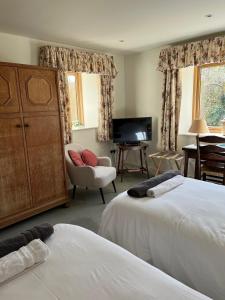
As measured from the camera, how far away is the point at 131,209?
72.4 inches

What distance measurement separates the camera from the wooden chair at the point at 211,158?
2912 millimetres

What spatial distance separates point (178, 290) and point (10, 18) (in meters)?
2.91

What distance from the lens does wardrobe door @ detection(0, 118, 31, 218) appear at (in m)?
2.57

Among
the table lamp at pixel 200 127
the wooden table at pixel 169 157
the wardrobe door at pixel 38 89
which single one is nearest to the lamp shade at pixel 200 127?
the table lamp at pixel 200 127

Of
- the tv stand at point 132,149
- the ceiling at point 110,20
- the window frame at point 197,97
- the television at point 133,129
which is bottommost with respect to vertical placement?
the tv stand at point 132,149

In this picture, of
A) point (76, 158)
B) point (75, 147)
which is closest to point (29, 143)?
point (76, 158)

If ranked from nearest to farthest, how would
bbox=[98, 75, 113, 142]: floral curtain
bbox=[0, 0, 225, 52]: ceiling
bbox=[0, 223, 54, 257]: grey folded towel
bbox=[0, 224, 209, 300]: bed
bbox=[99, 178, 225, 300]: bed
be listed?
bbox=[0, 224, 209, 300]: bed → bbox=[0, 223, 54, 257]: grey folded towel → bbox=[99, 178, 225, 300]: bed → bbox=[0, 0, 225, 52]: ceiling → bbox=[98, 75, 113, 142]: floral curtain

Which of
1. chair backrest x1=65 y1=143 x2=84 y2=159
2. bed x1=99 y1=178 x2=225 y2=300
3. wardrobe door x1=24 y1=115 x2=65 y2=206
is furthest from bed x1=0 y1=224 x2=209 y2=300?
chair backrest x1=65 y1=143 x2=84 y2=159

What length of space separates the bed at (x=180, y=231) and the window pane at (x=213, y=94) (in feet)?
6.54

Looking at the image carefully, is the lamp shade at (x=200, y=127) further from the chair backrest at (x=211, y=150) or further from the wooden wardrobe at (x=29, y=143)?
the wooden wardrobe at (x=29, y=143)

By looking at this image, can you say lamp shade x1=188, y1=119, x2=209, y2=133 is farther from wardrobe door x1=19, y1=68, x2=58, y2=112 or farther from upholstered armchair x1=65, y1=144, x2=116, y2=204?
wardrobe door x1=19, y1=68, x2=58, y2=112

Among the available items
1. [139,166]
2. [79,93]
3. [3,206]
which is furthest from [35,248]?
[139,166]

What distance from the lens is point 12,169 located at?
8.70 feet

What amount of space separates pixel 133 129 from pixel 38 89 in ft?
6.29
